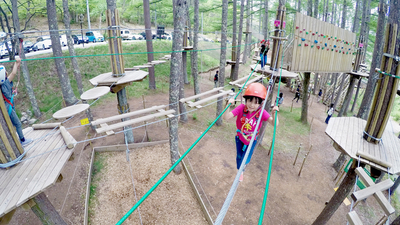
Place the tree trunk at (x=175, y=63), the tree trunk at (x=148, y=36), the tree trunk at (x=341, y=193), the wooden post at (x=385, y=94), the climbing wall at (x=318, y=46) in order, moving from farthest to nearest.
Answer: the tree trunk at (x=148, y=36), the climbing wall at (x=318, y=46), the tree trunk at (x=175, y=63), the tree trunk at (x=341, y=193), the wooden post at (x=385, y=94)

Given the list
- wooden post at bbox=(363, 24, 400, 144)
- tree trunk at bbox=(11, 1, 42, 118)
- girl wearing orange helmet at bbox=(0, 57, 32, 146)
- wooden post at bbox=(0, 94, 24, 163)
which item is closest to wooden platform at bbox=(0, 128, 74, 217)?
wooden post at bbox=(0, 94, 24, 163)

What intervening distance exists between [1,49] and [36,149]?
12.0 metres

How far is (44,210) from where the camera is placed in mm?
3078

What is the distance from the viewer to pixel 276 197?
5.73 m

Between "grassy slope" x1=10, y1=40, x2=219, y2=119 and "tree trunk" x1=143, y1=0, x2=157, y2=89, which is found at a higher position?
"tree trunk" x1=143, y1=0, x2=157, y2=89

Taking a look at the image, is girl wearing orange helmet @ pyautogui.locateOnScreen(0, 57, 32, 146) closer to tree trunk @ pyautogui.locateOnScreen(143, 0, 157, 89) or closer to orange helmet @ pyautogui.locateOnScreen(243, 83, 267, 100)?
orange helmet @ pyautogui.locateOnScreen(243, 83, 267, 100)

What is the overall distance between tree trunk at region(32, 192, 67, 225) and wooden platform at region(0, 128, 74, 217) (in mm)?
542

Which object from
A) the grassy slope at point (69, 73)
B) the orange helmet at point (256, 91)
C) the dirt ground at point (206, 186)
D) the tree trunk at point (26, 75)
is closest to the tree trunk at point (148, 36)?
the grassy slope at point (69, 73)

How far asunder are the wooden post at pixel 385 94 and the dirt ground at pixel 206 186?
3.14 meters

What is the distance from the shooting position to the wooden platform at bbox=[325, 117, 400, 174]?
273 centimetres

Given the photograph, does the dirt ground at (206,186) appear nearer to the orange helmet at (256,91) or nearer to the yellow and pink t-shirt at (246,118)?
the yellow and pink t-shirt at (246,118)

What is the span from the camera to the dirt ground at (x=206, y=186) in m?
Answer: 4.93

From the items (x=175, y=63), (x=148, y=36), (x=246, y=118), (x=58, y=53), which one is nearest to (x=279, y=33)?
(x=175, y=63)

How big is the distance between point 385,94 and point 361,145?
864 mm
